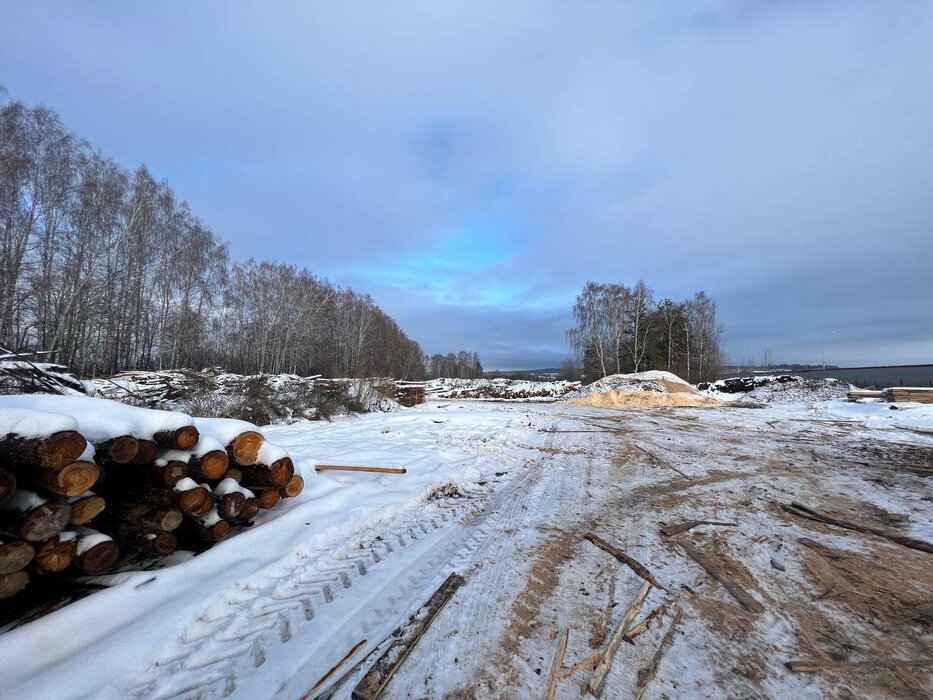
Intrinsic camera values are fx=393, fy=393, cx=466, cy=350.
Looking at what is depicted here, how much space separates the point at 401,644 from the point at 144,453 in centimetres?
254

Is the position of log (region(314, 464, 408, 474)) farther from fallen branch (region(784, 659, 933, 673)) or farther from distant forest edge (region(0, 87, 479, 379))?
distant forest edge (region(0, 87, 479, 379))

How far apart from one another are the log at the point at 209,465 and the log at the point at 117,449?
47 centimetres

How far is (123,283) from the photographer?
25.0 meters

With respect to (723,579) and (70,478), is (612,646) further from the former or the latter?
(70,478)

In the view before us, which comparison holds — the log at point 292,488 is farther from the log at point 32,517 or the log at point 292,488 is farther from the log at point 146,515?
the log at point 32,517

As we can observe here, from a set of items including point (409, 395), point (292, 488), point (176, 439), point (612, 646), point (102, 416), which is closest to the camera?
point (612, 646)

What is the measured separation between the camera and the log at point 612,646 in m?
2.07

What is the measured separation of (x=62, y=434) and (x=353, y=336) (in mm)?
46243

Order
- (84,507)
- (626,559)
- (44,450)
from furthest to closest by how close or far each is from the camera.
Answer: (626,559) < (84,507) < (44,450)

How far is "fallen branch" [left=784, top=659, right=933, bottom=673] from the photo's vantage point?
2164 millimetres

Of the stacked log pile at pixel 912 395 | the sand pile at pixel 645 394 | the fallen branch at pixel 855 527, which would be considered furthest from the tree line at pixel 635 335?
the fallen branch at pixel 855 527

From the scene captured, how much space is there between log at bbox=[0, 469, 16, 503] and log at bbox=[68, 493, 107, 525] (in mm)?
375

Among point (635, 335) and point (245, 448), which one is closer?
point (245, 448)

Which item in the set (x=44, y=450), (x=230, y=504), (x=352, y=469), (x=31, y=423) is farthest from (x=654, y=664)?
(x=352, y=469)
